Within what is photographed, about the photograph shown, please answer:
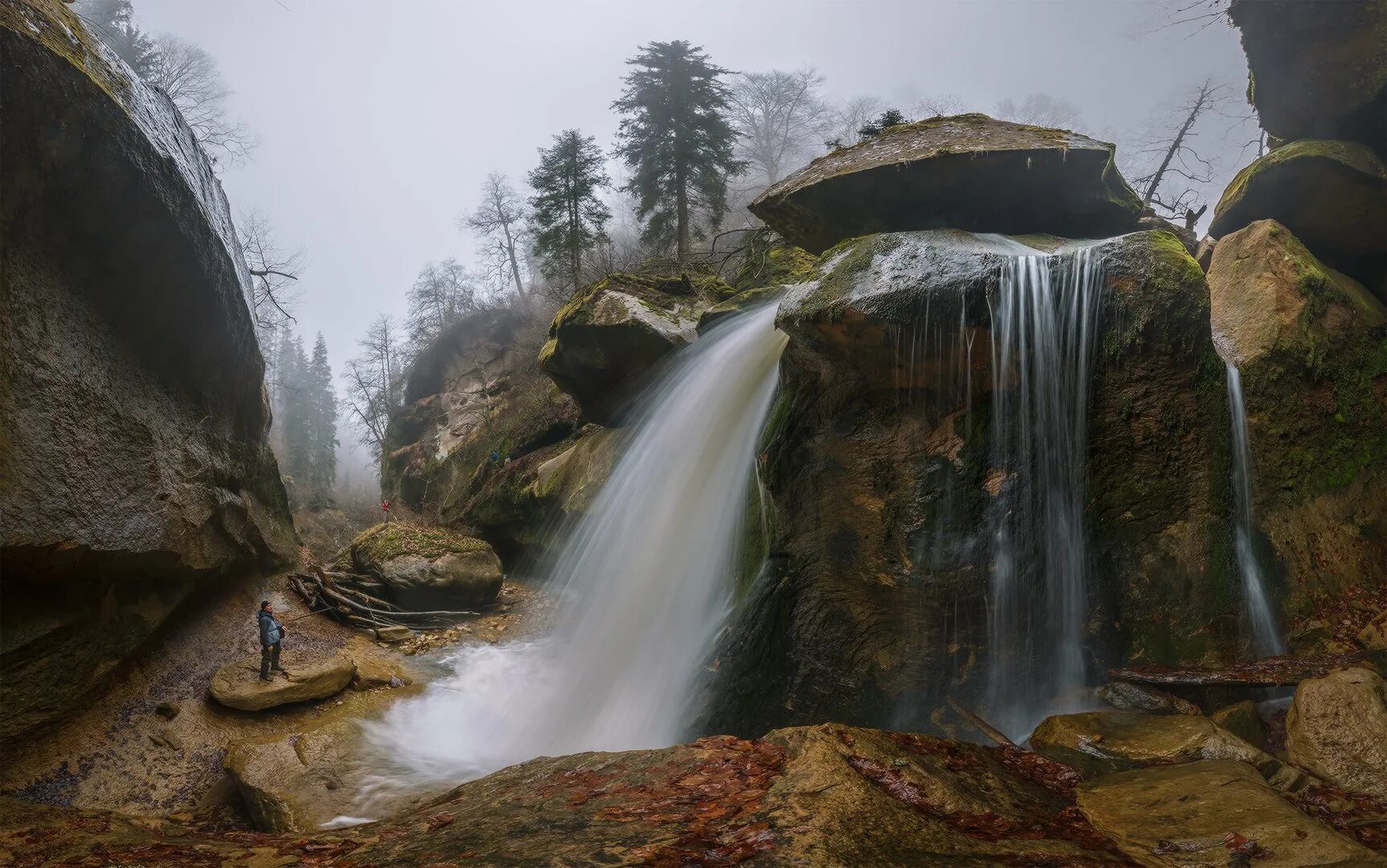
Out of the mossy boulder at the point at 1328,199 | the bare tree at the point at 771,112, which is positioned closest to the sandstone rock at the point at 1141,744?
the mossy boulder at the point at 1328,199

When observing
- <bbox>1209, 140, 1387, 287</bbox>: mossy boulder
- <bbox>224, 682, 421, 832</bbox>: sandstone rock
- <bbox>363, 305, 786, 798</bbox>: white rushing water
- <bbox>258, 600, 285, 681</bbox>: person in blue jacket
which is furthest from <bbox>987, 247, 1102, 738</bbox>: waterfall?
<bbox>258, 600, 285, 681</bbox>: person in blue jacket

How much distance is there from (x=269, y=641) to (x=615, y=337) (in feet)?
27.2

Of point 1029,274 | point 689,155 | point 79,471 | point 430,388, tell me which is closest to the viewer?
point 79,471

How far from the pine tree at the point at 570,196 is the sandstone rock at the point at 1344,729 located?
68.2 ft

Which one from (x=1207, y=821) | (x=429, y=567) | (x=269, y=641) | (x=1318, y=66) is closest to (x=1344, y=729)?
(x=1207, y=821)

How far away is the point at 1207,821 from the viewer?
3107 mm

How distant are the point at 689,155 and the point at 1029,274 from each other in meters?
16.0

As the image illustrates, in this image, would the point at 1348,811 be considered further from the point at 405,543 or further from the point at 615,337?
the point at 405,543

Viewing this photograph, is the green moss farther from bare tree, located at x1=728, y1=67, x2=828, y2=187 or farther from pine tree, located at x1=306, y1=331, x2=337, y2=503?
bare tree, located at x1=728, y1=67, x2=828, y2=187

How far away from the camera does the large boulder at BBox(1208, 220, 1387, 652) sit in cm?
593

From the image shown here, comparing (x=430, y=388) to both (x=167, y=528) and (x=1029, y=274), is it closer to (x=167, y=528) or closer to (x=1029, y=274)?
(x=167, y=528)

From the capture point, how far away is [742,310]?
13680mm

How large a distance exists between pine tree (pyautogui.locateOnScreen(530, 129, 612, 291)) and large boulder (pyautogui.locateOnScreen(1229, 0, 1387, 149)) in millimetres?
17905

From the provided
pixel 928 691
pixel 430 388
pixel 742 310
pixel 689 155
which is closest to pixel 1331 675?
pixel 928 691
